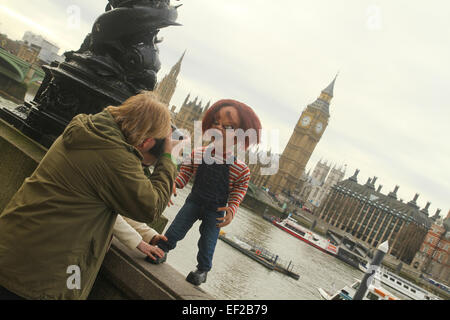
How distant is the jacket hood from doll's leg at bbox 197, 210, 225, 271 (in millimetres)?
778

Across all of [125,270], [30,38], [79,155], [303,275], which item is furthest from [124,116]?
[30,38]

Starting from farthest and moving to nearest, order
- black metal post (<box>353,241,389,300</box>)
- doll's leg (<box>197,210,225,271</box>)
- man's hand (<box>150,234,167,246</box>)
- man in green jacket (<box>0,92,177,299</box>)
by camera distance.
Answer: black metal post (<box>353,241,389,300</box>) → doll's leg (<box>197,210,225,271</box>) → man's hand (<box>150,234,167,246</box>) → man in green jacket (<box>0,92,177,299</box>)

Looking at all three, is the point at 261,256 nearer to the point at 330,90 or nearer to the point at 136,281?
the point at 136,281

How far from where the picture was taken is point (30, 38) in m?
75.1

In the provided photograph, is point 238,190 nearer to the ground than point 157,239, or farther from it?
farther from it

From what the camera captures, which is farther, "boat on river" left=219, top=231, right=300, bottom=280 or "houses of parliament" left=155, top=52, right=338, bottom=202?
"houses of parliament" left=155, top=52, right=338, bottom=202

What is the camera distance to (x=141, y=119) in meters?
1.14

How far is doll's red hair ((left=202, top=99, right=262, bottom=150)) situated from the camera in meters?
1.80

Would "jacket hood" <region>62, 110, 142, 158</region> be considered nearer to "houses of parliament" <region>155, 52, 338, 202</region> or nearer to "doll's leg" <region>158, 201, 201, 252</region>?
"doll's leg" <region>158, 201, 201, 252</region>

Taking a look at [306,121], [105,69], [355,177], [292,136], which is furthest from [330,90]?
[105,69]

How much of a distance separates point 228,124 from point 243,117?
0.09 metres

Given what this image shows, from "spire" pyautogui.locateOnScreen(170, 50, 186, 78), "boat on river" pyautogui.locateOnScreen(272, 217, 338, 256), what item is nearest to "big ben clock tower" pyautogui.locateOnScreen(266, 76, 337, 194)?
"spire" pyautogui.locateOnScreen(170, 50, 186, 78)
